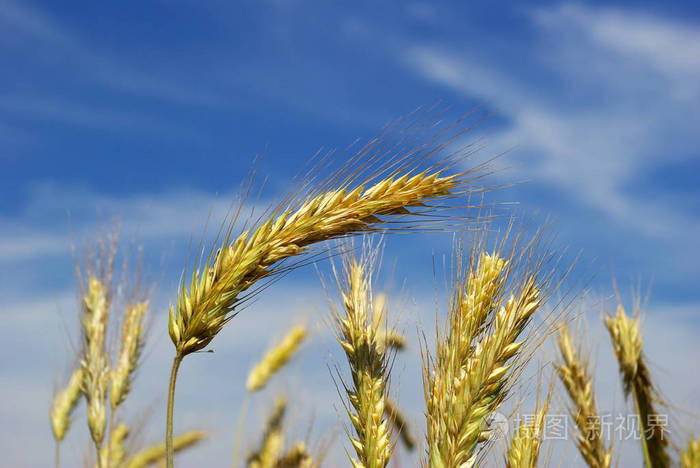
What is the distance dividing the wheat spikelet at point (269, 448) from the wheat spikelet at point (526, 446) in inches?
73.3

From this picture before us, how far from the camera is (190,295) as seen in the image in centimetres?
206

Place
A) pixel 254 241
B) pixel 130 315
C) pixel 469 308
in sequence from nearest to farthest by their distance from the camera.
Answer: pixel 254 241 → pixel 469 308 → pixel 130 315

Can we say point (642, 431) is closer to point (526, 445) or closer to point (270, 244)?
point (526, 445)

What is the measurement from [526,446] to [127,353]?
271 centimetres

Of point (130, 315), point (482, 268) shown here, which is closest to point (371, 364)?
point (482, 268)

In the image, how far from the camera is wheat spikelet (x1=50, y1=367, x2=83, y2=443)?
4809mm

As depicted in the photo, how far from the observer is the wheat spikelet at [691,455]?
323 centimetres

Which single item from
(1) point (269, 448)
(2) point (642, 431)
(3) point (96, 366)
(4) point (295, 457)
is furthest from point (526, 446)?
(3) point (96, 366)

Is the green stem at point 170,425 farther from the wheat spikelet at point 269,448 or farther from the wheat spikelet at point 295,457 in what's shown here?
the wheat spikelet at point 269,448

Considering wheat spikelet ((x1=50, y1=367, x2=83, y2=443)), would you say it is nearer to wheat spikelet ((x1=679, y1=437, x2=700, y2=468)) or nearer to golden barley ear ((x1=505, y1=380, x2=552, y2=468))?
golden barley ear ((x1=505, y1=380, x2=552, y2=468))

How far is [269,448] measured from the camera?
404 centimetres

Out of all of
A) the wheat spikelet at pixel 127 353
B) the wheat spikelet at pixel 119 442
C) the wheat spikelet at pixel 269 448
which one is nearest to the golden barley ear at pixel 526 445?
the wheat spikelet at pixel 269 448

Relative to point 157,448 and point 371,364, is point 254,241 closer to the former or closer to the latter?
point 371,364

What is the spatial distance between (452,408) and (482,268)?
20.5 inches
